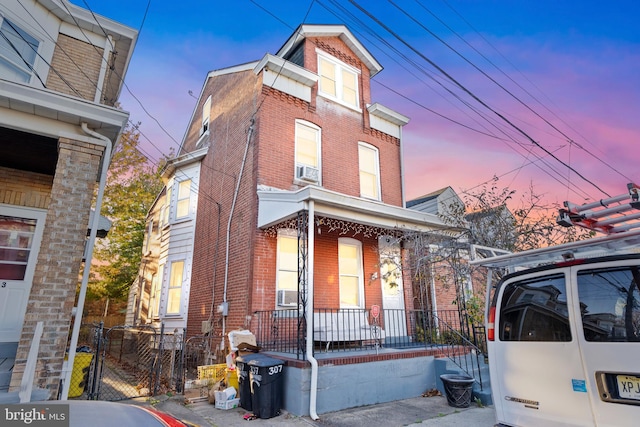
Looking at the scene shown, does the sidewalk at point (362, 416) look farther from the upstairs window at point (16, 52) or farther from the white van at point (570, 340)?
the upstairs window at point (16, 52)

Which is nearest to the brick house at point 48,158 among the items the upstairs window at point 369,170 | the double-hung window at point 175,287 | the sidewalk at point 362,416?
the sidewalk at point 362,416

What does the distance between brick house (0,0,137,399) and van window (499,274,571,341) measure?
5410 millimetres

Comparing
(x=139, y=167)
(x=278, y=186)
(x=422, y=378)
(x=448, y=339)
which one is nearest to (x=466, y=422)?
(x=422, y=378)

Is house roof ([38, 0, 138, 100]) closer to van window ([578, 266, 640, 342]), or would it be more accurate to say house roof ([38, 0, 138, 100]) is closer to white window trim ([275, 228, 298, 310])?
white window trim ([275, 228, 298, 310])

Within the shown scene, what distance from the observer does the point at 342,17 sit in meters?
6.80

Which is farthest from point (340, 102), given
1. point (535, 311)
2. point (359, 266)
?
point (535, 311)

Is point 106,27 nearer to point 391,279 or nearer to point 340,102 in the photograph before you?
point 340,102

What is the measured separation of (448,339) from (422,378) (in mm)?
2344

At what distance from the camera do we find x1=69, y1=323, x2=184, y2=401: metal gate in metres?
6.35

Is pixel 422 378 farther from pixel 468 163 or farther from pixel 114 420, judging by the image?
pixel 468 163

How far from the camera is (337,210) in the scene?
7.28m

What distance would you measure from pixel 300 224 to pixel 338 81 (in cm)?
640

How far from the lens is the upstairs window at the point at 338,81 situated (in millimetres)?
11312

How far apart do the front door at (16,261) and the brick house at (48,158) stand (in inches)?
0.6
